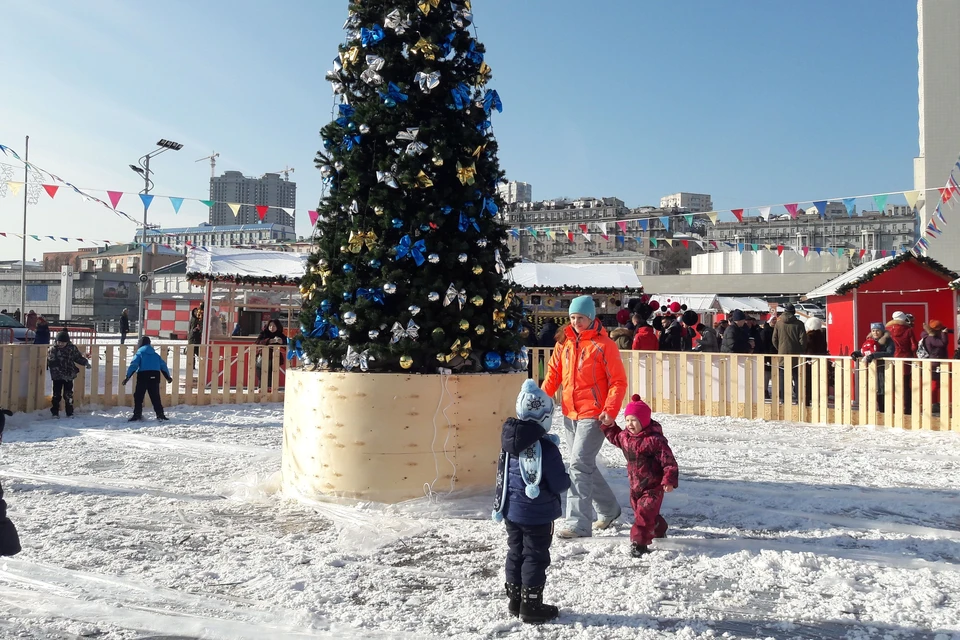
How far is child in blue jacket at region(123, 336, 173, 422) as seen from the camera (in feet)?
37.2

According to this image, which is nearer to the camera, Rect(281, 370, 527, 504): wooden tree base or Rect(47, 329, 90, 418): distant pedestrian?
Rect(281, 370, 527, 504): wooden tree base

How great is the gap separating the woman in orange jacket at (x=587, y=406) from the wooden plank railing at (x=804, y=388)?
280 inches

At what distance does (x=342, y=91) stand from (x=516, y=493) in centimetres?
420

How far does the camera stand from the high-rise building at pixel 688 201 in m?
153

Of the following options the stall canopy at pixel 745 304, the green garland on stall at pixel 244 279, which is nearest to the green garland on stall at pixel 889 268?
the green garland on stall at pixel 244 279

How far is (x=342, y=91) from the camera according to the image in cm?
657

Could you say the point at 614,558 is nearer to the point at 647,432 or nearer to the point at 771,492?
the point at 647,432

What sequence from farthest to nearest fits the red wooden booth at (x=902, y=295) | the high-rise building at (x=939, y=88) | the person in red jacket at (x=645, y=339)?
1. the high-rise building at (x=939, y=88)
2. the red wooden booth at (x=902, y=295)
3. the person in red jacket at (x=645, y=339)

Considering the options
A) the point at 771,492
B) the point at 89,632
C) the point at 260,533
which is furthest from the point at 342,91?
the point at 771,492

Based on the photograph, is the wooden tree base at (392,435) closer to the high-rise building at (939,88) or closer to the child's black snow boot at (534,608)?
the child's black snow boot at (534,608)

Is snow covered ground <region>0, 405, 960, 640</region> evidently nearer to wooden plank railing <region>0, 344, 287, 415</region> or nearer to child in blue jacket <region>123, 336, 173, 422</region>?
child in blue jacket <region>123, 336, 173, 422</region>

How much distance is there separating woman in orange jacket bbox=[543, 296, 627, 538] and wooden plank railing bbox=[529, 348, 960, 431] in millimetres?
7100

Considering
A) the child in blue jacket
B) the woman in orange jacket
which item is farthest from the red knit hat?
the child in blue jacket

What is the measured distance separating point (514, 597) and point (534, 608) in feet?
0.56
